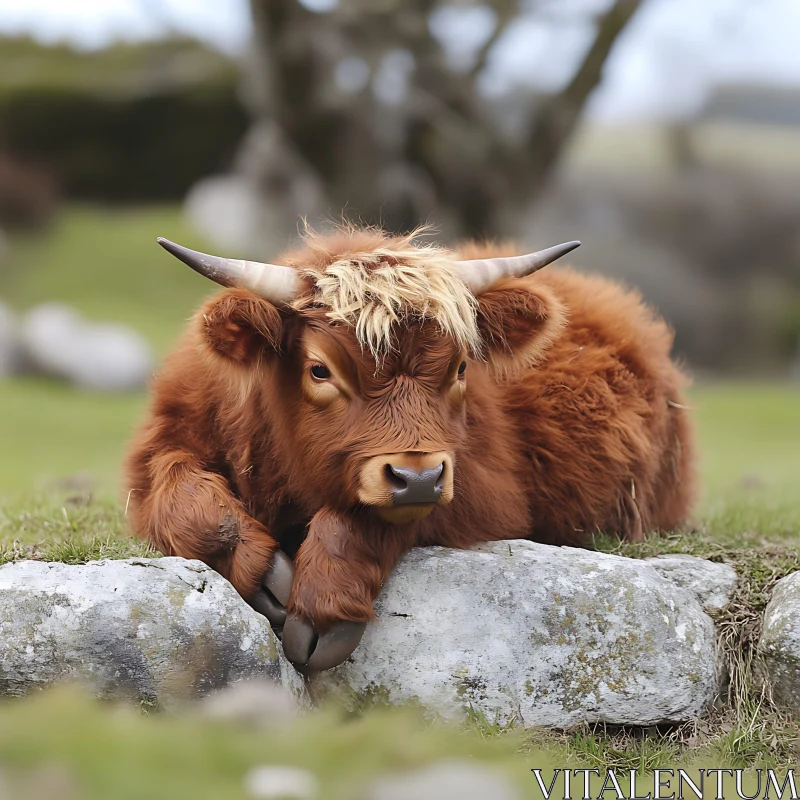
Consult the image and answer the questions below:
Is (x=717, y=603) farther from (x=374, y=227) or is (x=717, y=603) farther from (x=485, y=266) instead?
(x=374, y=227)

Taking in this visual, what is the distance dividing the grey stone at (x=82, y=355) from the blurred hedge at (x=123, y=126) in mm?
12407

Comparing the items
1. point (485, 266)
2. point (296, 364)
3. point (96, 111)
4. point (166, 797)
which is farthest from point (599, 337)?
point (96, 111)

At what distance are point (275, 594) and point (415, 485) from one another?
0.78 m

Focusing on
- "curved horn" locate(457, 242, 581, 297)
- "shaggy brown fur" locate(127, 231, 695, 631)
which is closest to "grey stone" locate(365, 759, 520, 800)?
"shaggy brown fur" locate(127, 231, 695, 631)

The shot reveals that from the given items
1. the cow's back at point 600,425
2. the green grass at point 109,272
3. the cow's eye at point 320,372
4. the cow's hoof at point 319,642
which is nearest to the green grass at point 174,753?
the cow's hoof at point 319,642

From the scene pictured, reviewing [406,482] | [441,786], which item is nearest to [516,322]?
[406,482]

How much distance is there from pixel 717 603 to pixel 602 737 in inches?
31.2

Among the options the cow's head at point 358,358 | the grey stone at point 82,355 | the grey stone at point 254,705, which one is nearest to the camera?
the grey stone at point 254,705

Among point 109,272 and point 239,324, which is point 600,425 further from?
point 109,272

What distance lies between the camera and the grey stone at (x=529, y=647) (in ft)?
12.7

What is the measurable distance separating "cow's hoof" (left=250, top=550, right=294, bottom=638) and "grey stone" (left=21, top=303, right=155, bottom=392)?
1256 cm

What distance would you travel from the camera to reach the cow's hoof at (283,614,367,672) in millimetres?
3719

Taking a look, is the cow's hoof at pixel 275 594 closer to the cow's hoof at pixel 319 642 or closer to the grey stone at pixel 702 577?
the cow's hoof at pixel 319 642

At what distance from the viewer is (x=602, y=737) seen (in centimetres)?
392
